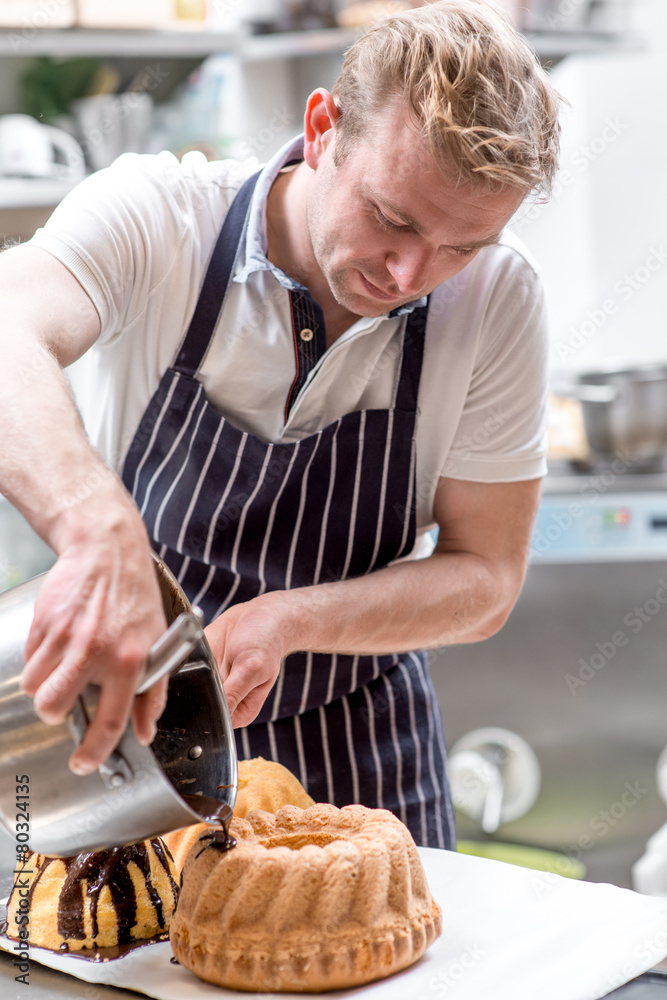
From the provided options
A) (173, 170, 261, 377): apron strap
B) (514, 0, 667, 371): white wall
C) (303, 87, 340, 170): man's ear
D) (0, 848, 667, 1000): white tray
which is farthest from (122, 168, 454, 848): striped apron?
(514, 0, 667, 371): white wall

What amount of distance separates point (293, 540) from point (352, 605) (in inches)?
6.0

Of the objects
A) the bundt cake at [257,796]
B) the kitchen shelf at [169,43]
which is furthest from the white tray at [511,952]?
the kitchen shelf at [169,43]

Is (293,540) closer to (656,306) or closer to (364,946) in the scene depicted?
(364,946)

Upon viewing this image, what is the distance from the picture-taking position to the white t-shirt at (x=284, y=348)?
142 cm

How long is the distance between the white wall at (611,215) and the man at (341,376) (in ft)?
7.97

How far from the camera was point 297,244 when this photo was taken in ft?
4.74

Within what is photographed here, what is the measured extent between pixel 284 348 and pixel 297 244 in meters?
0.15

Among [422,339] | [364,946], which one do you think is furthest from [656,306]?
[364,946]

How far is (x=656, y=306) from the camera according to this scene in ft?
12.5

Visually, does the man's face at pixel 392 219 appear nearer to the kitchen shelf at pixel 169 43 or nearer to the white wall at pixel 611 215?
the kitchen shelf at pixel 169 43

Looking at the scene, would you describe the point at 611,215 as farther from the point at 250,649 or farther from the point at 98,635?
the point at 98,635

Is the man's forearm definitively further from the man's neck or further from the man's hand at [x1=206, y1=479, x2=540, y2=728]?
the man's neck

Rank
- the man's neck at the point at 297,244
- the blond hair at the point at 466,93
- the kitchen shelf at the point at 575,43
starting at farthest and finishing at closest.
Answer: the kitchen shelf at the point at 575,43
the man's neck at the point at 297,244
the blond hair at the point at 466,93

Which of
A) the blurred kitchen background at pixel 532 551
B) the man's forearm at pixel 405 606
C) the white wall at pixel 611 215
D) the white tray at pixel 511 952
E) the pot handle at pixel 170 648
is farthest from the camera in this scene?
the white wall at pixel 611 215
